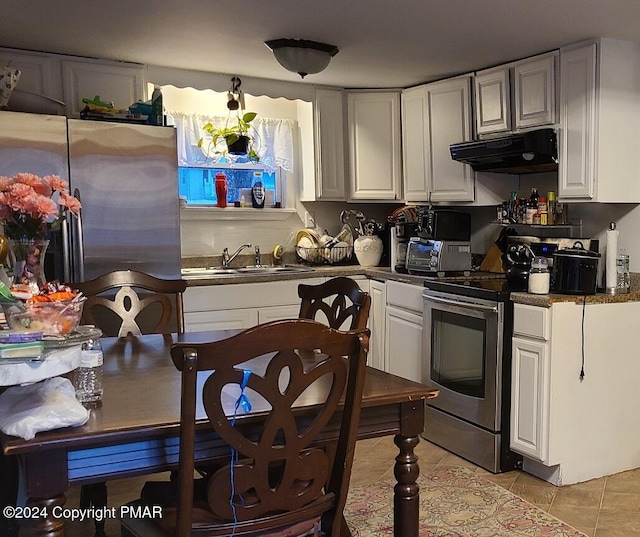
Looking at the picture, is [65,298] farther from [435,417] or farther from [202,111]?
A: [202,111]

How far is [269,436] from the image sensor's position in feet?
4.75

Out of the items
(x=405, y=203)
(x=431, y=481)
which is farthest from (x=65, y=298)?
(x=405, y=203)

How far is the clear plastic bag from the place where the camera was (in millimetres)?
1321

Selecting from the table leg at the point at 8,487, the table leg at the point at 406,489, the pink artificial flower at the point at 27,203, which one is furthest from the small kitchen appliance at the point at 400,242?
the pink artificial flower at the point at 27,203

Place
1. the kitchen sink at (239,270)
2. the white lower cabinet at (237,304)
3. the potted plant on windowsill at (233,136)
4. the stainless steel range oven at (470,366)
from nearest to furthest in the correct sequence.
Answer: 1. the stainless steel range oven at (470,366)
2. the white lower cabinet at (237,304)
3. the kitchen sink at (239,270)
4. the potted plant on windowsill at (233,136)

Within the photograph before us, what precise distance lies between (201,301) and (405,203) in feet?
5.73

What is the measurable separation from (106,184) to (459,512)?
2.32 m

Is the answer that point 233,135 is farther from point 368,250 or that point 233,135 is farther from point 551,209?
point 551,209

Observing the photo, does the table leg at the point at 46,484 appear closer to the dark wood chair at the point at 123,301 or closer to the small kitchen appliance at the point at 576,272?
the dark wood chair at the point at 123,301

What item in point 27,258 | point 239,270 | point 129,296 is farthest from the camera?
point 239,270

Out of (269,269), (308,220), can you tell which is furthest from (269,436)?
(308,220)

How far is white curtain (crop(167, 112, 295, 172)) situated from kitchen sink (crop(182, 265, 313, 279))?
74cm

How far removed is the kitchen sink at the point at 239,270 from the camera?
13.5 feet

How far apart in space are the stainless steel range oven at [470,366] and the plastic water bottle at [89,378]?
207 centimetres
